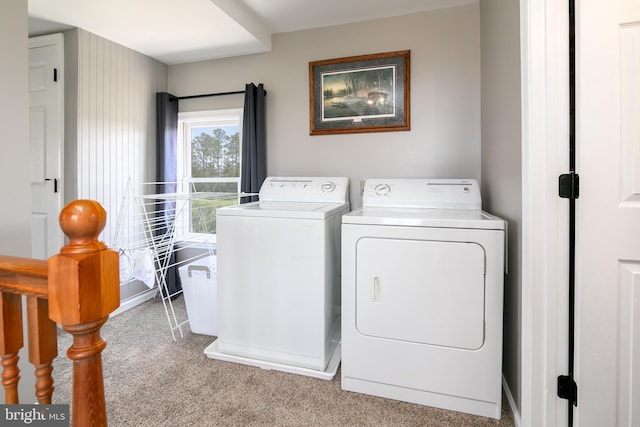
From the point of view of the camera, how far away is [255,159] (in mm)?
2709

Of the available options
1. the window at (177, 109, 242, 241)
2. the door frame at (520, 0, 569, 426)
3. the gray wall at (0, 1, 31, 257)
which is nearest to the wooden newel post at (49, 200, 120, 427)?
the gray wall at (0, 1, 31, 257)

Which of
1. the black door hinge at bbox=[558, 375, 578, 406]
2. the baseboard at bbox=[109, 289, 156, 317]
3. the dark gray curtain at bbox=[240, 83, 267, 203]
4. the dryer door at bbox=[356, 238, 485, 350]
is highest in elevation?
the dark gray curtain at bbox=[240, 83, 267, 203]

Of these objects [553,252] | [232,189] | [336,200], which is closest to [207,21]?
[232,189]

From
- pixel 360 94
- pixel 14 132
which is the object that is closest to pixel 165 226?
pixel 14 132

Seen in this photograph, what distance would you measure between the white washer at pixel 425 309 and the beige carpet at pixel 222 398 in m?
0.11

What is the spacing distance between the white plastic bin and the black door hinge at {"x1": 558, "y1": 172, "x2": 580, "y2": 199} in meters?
2.06

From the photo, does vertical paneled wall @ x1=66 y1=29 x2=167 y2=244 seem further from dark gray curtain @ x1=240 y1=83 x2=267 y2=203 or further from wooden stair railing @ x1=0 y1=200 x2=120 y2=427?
wooden stair railing @ x1=0 y1=200 x2=120 y2=427

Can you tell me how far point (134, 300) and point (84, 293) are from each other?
268cm

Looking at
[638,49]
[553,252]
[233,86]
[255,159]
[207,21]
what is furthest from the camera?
[233,86]

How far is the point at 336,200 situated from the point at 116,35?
220 cm

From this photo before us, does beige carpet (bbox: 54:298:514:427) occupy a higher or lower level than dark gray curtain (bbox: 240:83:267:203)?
lower

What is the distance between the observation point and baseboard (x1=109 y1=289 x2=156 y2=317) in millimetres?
2673

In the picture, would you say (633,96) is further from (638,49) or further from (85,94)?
(85,94)

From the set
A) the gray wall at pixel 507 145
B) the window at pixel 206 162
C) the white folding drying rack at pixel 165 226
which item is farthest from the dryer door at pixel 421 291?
the window at pixel 206 162
